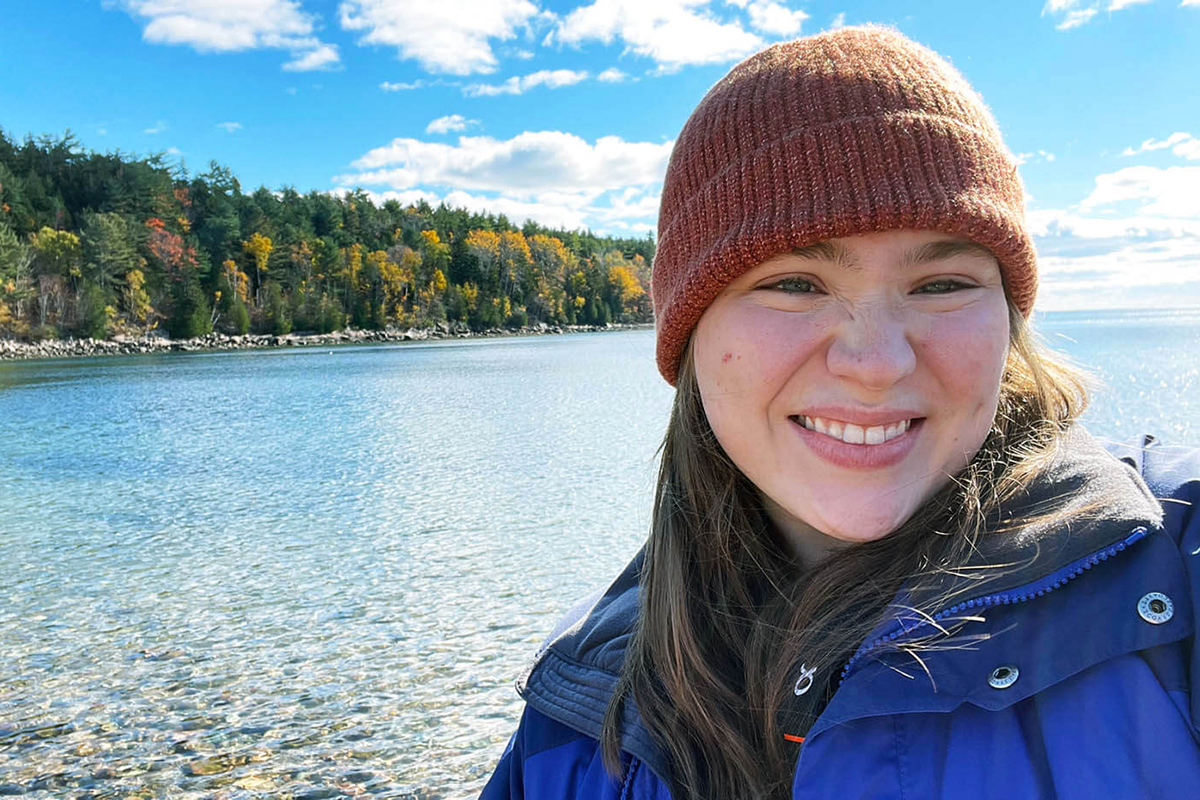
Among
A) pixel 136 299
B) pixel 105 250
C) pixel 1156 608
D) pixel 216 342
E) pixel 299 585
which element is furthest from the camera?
pixel 216 342

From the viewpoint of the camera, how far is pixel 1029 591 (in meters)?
1.09

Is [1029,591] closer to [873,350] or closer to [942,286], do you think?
[873,350]

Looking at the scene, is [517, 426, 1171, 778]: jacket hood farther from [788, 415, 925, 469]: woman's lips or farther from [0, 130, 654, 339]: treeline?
[0, 130, 654, 339]: treeline

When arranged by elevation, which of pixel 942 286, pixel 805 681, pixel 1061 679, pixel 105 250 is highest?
pixel 105 250

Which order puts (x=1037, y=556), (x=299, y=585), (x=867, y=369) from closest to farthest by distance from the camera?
1. (x=1037, y=556)
2. (x=867, y=369)
3. (x=299, y=585)

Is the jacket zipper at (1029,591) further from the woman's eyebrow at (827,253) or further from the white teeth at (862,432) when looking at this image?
the woman's eyebrow at (827,253)

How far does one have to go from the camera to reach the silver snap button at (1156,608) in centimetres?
99

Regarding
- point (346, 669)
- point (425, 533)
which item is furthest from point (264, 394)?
point (346, 669)

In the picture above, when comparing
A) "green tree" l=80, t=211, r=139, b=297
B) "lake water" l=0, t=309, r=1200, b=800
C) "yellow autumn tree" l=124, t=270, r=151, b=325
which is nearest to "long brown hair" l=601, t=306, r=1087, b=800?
"lake water" l=0, t=309, r=1200, b=800

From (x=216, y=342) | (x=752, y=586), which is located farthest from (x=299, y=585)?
(x=216, y=342)

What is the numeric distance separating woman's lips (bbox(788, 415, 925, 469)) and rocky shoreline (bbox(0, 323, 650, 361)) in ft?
194

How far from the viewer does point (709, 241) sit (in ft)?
4.89

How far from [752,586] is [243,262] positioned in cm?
8124

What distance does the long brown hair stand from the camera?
4.39 feet
